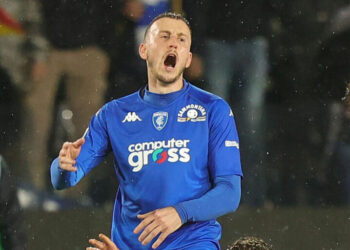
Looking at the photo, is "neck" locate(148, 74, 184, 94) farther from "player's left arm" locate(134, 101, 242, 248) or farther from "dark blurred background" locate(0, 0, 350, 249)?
"dark blurred background" locate(0, 0, 350, 249)

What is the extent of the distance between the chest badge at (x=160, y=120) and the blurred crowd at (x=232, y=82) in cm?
153

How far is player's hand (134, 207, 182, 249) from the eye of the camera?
3.17 meters

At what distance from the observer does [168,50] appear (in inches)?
142

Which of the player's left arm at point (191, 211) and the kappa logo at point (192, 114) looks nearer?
the player's left arm at point (191, 211)

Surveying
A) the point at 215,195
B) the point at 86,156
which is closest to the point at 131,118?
the point at 86,156

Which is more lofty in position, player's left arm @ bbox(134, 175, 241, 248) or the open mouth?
the open mouth

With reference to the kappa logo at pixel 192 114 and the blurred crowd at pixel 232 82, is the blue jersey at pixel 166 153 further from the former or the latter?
the blurred crowd at pixel 232 82

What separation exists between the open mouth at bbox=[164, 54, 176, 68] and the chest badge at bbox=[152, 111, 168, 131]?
0.18m

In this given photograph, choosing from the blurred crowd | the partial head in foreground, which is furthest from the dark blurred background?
the partial head in foreground

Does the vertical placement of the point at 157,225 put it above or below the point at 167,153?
below

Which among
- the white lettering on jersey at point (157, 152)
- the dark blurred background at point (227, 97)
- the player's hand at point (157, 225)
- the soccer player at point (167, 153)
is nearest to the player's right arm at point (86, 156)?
the soccer player at point (167, 153)

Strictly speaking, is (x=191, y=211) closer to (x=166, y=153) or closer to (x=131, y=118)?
(x=166, y=153)

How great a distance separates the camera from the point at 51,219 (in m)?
5.09

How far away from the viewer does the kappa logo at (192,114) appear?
354 cm
